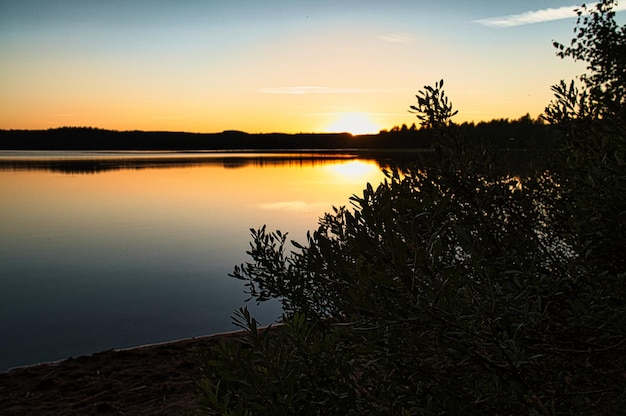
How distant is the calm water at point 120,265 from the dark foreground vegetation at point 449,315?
983 centimetres

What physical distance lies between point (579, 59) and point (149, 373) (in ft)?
34.6

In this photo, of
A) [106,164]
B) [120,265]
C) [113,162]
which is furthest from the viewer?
[113,162]

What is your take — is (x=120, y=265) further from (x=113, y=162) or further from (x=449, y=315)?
(x=113, y=162)

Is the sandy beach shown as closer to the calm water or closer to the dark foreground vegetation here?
the calm water

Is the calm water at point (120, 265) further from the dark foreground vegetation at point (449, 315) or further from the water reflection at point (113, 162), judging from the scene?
the water reflection at point (113, 162)

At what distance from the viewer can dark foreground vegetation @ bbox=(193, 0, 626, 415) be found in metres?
1.47

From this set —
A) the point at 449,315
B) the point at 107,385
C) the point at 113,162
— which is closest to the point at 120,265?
the point at 107,385

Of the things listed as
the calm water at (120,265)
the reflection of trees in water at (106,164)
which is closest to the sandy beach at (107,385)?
the calm water at (120,265)

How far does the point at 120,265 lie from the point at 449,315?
18.2 m

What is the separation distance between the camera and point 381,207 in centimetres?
146

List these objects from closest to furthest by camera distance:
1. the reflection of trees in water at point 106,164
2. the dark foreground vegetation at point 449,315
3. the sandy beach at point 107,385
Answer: the dark foreground vegetation at point 449,315 < the sandy beach at point 107,385 < the reflection of trees in water at point 106,164

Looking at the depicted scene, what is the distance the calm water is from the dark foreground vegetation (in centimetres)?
983

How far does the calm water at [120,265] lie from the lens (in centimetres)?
1163

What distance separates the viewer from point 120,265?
1769 cm
